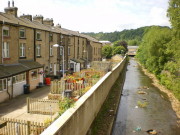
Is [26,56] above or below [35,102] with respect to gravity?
above

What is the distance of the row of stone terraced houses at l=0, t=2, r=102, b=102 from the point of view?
18.2 meters

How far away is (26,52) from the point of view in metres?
23.3

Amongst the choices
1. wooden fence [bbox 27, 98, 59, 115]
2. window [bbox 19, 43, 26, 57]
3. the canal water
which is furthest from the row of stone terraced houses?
the canal water

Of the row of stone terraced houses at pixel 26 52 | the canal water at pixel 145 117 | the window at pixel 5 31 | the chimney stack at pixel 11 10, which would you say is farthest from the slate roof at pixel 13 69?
the canal water at pixel 145 117

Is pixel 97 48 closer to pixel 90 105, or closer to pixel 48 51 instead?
pixel 48 51

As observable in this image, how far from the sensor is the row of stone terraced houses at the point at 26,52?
1819 centimetres

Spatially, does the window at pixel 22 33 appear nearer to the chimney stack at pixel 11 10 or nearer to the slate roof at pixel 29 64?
the slate roof at pixel 29 64

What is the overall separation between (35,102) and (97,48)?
→ 4358 centimetres

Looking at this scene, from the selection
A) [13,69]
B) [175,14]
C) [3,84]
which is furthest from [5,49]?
[175,14]

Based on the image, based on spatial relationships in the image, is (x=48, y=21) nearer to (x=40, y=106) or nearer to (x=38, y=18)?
(x=38, y=18)

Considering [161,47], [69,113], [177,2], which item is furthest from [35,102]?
[161,47]

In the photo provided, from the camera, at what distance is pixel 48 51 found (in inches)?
1133

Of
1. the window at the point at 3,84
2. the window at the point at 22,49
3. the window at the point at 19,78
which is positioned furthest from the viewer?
the window at the point at 22,49

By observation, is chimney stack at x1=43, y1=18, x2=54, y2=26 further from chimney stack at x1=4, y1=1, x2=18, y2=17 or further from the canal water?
the canal water
